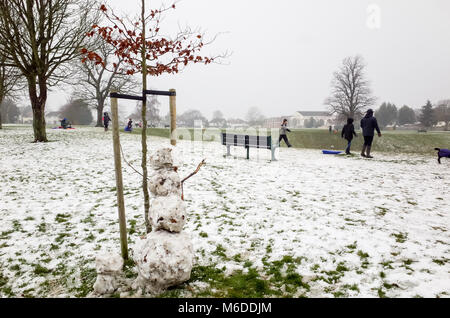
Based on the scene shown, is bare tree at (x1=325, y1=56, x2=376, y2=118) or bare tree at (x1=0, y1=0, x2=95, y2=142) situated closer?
bare tree at (x1=0, y1=0, x2=95, y2=142)

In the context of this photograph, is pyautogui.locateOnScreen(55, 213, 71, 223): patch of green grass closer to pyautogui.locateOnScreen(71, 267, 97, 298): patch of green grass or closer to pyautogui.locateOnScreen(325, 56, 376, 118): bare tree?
pyautogui.locateOnScreen(71, 267, 97, 298): patch of green grass

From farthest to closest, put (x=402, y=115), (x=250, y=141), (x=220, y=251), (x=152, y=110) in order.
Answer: (x=402, y=115), (x=152, y=110), (x=250, y=141), (x=220, y=251)

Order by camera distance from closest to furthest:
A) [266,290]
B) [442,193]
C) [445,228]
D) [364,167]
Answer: [266,290] → [445,228] → [442,193] → [364,167]

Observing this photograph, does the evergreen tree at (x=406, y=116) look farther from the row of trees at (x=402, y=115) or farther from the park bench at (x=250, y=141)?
the park bench at (x=250, y=141)

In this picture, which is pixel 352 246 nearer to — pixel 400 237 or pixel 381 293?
pixel 400 237

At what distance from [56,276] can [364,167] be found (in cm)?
1024

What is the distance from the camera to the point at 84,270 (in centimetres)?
330

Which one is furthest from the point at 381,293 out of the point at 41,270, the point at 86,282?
the point at 41,270

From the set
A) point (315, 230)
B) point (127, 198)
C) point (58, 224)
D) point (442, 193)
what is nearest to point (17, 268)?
point (58, 224)

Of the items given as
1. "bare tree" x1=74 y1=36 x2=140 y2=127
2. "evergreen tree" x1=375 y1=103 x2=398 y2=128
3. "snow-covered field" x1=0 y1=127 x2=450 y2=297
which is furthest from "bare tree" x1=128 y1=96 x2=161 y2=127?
"evergreen tree" x1=375 y1=103 x2=398 y2=128

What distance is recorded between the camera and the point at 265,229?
4402 mm

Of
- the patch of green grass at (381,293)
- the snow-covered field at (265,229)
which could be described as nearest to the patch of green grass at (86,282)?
the snow-covered field at (265,229)

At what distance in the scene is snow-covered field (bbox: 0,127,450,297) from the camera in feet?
9.84
